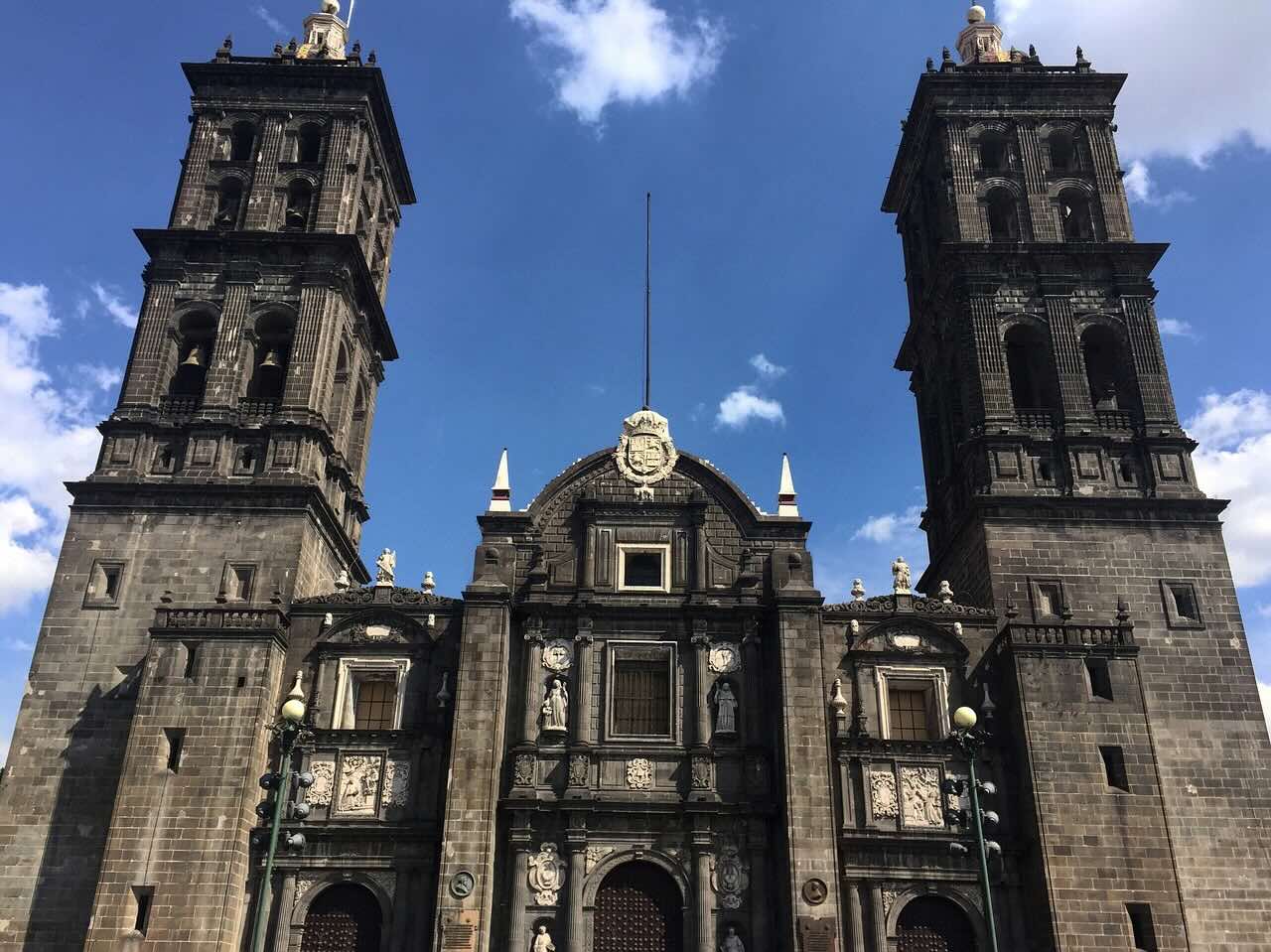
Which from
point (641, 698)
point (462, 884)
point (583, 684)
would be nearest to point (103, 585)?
point (462, 884)

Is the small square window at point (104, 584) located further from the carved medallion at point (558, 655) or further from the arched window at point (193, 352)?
the carved medallion at point (558, 655)

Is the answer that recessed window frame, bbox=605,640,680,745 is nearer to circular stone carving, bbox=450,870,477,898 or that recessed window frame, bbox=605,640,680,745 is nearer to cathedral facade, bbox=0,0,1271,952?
cathedral facade, bbox=0,0,1271,952

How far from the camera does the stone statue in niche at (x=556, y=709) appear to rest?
106 feet

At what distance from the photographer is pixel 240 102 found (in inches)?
1746

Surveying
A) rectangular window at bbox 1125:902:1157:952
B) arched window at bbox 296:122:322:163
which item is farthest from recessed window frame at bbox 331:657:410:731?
arched window at bbox 296:122:322:163

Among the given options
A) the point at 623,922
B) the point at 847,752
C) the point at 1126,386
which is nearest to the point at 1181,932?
the point at 847,752

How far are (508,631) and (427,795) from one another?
504 centimetres

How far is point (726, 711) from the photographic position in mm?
32531

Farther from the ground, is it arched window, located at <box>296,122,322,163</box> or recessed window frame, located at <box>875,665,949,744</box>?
arched window, located at <box>296,122,322,163</box>

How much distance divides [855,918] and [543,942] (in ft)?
26.4

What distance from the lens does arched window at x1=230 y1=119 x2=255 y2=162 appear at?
44.1 m

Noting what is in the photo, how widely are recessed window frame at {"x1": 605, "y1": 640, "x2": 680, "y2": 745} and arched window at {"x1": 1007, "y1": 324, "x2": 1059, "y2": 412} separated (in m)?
15.4

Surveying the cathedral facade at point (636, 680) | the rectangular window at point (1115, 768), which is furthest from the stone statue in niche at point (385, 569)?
the rectangular window at point (1115, 768)

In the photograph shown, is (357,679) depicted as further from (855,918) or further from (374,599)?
(855,918)
